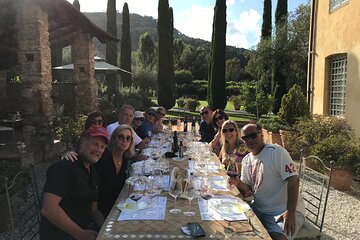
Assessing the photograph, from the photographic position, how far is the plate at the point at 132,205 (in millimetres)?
2572

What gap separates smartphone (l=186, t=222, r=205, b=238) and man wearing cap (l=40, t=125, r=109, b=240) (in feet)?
2.87

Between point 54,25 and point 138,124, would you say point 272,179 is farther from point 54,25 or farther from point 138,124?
point 54,25

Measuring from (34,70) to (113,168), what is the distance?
19.9ft

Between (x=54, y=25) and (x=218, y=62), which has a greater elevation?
(x=54, y=25)

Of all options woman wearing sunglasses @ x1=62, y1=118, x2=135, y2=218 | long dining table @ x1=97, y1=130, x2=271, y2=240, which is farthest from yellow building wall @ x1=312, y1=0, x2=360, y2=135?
long dining table @ x1=97, y1=130, x2=271, y2=240

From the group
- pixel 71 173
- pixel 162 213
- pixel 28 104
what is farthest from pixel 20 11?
pixel 162 213

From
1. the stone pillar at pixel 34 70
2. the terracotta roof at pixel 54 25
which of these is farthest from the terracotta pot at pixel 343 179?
the terracotta roof at pixel 54 25

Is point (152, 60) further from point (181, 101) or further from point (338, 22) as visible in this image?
point (338, 22)

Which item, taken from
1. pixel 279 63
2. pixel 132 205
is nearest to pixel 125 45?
pixel 279 63

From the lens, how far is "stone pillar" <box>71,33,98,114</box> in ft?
39.4

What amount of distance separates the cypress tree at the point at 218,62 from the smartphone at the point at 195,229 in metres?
18.2

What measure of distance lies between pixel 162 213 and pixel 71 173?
771 mm

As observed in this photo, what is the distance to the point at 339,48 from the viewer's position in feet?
32.1

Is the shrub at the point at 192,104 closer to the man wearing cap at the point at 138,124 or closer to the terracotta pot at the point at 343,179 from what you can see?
the man wearing cap at the point at 138,124
